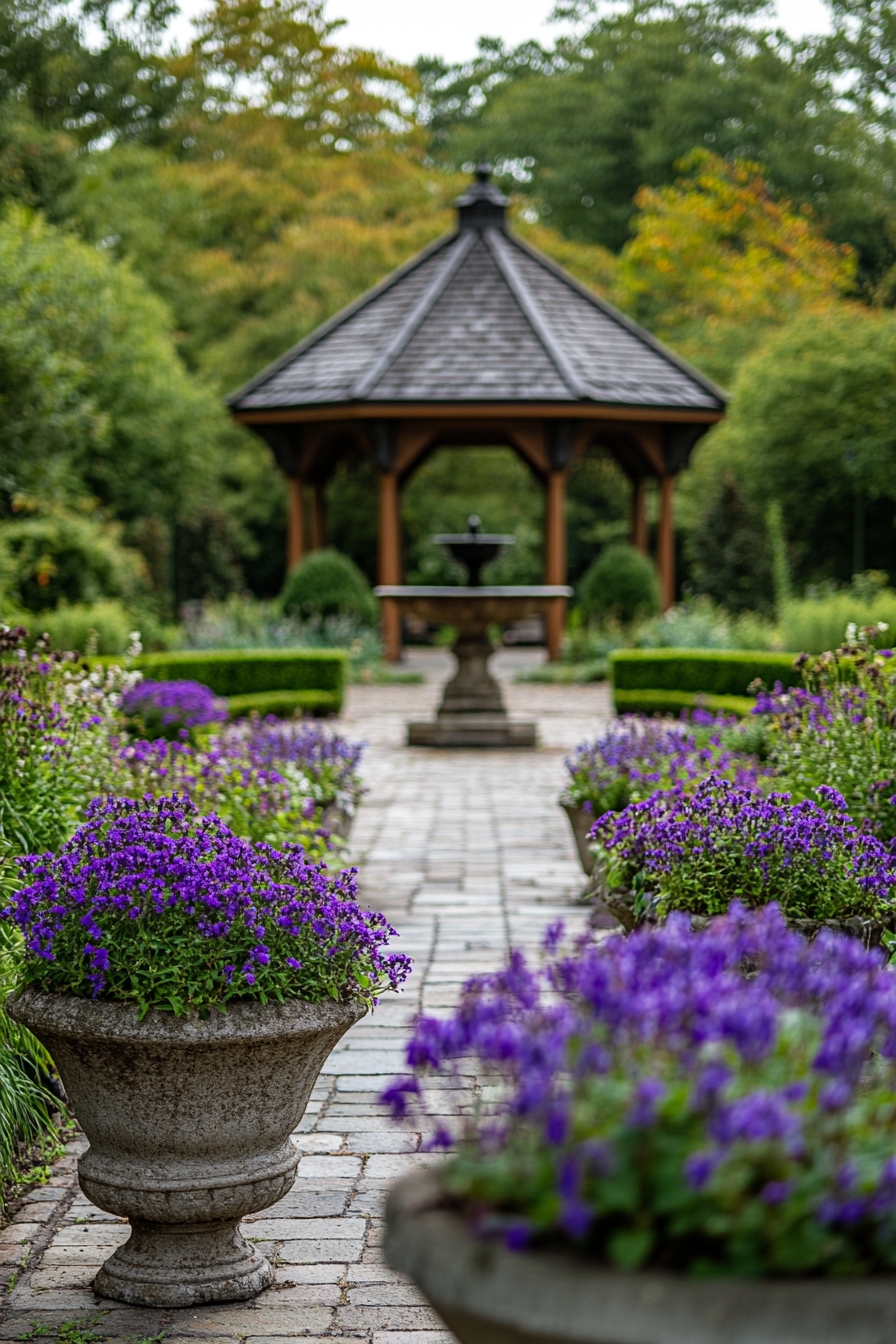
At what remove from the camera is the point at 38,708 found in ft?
17.9

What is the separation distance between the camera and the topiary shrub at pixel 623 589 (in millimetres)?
19203

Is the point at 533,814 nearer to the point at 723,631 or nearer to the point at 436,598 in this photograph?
the point at 436,598

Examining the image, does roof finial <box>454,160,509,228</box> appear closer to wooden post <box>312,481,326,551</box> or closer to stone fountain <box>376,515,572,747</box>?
wooden post <box>312,481,326,551</box>

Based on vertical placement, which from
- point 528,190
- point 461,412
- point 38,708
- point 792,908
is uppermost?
point 528,190

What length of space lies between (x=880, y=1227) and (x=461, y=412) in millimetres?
17757

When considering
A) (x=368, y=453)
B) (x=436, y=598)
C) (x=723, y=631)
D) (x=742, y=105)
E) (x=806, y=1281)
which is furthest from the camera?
(x=742, y=105)

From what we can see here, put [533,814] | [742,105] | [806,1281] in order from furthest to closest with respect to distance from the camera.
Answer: [742,105]
[533,814]
[806,1281]

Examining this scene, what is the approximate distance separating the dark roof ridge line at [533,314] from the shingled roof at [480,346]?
0.02 meters

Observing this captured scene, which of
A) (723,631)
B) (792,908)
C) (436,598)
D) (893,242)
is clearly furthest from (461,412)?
(792,908)

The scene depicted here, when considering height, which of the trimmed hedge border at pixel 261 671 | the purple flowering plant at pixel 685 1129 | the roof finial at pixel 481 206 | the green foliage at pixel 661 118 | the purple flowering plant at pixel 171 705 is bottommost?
the trimmed hedge border at pixel 261 671

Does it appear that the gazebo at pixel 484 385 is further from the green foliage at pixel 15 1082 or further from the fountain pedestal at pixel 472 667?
the green foliage at pixel 15 1082

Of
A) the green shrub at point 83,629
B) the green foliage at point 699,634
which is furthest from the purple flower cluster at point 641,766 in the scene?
the green foliage at point 699,634

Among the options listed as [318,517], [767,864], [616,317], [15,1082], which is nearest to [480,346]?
[616,317]

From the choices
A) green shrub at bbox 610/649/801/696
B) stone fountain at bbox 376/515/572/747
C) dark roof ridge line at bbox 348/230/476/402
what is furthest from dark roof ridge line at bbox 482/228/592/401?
green shrub at bbox 610/649/801/696
